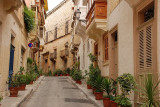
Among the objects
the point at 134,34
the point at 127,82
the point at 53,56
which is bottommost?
the point at 127,82

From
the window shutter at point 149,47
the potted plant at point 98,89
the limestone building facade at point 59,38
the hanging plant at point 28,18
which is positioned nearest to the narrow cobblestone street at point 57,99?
the potted plant at point 98,89

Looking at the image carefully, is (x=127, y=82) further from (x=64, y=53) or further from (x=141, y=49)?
(x=64, y=53)

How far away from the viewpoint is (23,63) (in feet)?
58.9

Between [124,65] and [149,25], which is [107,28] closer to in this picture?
A: [124,65]

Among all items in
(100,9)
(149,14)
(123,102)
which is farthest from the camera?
(100,9)

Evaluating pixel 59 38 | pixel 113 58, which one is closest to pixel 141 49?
pixel 113 58

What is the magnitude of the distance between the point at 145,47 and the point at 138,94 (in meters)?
1.56

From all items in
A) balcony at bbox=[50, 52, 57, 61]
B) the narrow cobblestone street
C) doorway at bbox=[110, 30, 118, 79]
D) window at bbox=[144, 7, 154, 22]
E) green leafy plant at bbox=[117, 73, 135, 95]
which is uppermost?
balcony at bbox=[50, 52, 57, 61]

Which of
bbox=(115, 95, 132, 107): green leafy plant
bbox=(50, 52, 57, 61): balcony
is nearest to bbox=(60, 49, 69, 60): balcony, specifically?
bbox=(50, 52, 57, 61): balcony

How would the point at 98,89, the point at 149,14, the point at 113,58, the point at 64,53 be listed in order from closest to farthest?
the point at 149,14
the point at 98,89
the point at 113,58
the point at 64,53

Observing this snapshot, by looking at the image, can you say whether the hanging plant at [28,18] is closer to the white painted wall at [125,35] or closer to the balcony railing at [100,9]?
the balcony railing at [100,9]

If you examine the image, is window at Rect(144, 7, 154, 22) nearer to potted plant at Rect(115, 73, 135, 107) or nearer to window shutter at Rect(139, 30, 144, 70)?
window shutter at Rect(139, 30, 144, 70)

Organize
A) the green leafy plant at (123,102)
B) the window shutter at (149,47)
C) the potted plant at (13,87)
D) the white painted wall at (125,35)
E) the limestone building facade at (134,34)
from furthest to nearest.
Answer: the potted plant at (13,87) < the white painted wall at (125,35) < the window shutter at (149,47) < the green leafy plant at (123,102) < the limestone building facade at (134,34)

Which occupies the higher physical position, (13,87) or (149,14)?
(149,14)
